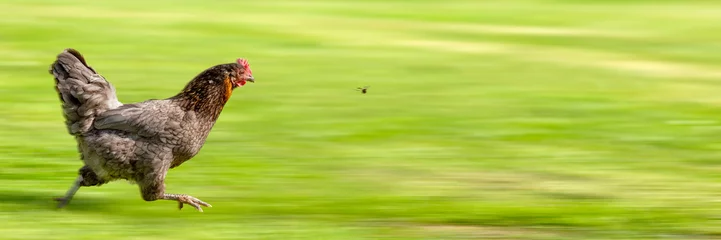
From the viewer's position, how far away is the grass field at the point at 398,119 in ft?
31.0

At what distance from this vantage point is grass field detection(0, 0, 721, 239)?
9461 mm

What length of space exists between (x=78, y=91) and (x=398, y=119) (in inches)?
219

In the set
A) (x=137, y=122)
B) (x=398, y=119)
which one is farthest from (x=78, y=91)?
(x=398, y=119)

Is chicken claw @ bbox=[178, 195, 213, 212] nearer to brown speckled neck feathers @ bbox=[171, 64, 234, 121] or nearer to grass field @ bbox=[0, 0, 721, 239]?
grass field @ bbox=[0, 0, 721, 239]

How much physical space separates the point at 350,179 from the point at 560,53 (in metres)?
8.47

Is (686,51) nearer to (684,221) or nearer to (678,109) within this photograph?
(678,109)

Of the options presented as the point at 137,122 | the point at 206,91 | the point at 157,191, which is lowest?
the point at 157,191

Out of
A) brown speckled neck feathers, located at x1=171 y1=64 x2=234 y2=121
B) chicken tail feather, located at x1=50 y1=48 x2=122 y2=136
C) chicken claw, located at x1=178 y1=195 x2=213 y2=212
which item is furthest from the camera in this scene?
chicken claw, located at x1=178 y1=195 x2=213 y2=212

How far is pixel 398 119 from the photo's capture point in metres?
14.0

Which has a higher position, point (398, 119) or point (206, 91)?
point (398, 119)

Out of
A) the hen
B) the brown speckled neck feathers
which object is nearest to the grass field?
the hen

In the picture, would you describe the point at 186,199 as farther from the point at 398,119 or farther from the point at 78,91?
the point at 398,119

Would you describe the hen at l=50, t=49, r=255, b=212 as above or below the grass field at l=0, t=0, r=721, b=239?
below

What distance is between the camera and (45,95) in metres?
14.8
